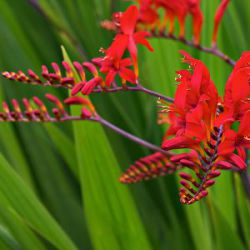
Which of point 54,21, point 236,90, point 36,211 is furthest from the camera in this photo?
point 54,21

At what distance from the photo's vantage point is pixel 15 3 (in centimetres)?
122

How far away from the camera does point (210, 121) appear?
0.54 metres

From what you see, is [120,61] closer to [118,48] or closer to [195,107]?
[118,48]

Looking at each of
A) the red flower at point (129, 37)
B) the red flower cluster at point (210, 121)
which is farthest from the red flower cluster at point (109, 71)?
the red flower cluster at point (210, 121)

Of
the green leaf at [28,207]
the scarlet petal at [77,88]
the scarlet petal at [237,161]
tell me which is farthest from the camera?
the green leaf at [28,207]

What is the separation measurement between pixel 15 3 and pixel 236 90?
81 centimetres

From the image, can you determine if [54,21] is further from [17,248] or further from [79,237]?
[17,248]

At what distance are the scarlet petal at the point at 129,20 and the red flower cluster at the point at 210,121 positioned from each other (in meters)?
0.15

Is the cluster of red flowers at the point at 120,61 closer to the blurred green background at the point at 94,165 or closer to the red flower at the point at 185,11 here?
the red flower at the point at 185,11

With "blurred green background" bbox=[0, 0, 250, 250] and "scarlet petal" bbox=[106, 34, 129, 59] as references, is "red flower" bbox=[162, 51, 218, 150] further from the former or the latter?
"blurred green background" bbox=[0, 0, 250, 250]

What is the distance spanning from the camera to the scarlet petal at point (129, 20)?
68 centimetres

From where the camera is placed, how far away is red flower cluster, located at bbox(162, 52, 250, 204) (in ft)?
1.67

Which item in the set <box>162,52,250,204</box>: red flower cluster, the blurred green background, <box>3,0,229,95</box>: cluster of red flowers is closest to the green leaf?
the blurred green background

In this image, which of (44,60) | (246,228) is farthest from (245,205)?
(44,60)
